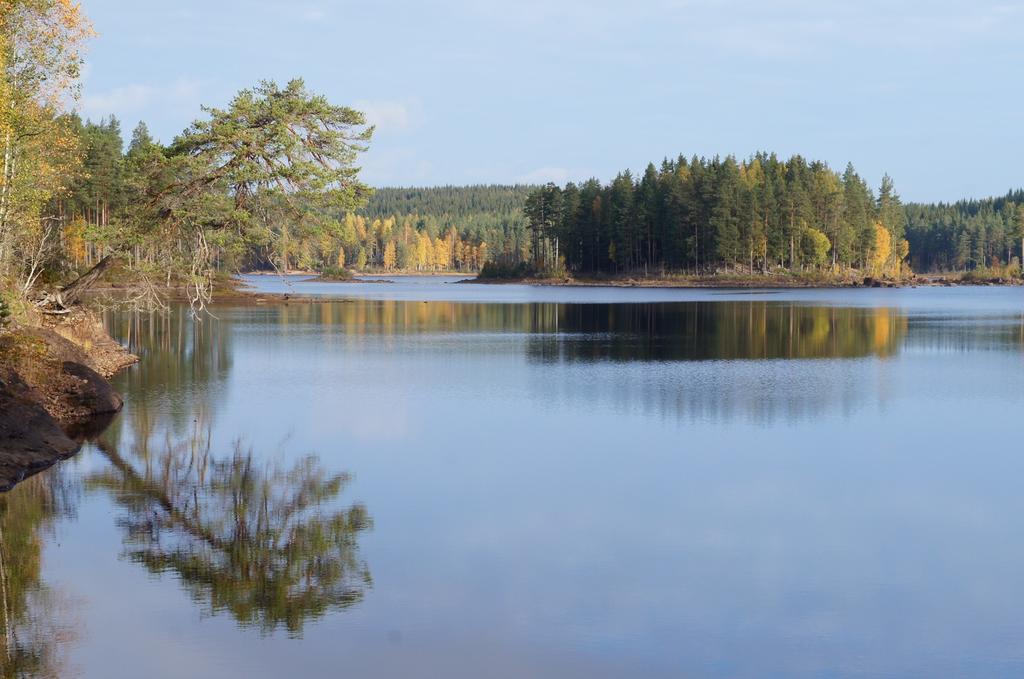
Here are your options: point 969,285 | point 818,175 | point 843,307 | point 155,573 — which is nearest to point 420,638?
point 155,573

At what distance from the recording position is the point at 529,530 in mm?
15336

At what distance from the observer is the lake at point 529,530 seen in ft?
35.5

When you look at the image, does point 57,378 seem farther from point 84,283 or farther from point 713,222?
point 713,222

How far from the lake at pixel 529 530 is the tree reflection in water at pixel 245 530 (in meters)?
0.06

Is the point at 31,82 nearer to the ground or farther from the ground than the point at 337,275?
farther from the ground

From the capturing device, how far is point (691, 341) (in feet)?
155

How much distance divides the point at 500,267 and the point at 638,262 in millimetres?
24166

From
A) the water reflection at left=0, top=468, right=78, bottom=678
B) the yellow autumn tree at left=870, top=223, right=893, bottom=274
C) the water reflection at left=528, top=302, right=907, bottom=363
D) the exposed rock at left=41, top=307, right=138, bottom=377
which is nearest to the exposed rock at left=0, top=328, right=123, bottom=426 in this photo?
the exposed rock at left=41, top=307, right=138, bottom=377

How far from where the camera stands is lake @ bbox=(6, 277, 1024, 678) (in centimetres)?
1081

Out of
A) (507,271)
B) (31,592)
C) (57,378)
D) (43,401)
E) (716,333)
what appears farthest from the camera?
(507,271)

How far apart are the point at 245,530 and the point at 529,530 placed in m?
4.01

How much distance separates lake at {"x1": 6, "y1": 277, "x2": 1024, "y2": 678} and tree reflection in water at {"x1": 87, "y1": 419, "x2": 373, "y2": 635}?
6cm

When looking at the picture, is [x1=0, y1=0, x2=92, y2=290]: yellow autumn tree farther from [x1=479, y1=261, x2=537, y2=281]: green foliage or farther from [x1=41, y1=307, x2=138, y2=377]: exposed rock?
[x1=479, y1=261, x2=537, y2=281]: green foliage

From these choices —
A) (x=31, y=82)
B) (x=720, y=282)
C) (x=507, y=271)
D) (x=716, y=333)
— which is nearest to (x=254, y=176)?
(x=31, y=82)
